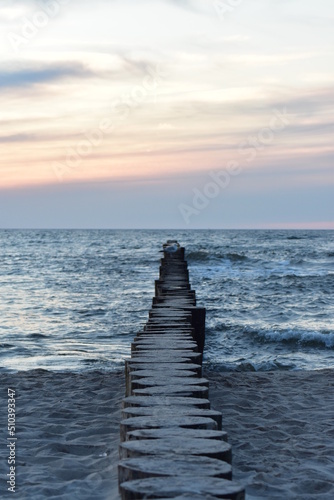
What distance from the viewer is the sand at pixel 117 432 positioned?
15.0 ft

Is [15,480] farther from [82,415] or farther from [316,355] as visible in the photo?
[316,355]

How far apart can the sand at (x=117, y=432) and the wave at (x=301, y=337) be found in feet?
10.4

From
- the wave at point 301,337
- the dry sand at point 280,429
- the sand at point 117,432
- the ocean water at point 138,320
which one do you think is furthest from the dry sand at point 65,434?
the wave at point 301,337

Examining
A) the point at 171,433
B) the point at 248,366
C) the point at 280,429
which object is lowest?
the point at 248,366

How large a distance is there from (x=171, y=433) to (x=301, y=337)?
9.40 metres

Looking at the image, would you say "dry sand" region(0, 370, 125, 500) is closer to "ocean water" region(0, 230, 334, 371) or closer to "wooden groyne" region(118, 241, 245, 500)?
"wooden groyne" region(118, 241, 245, 500)

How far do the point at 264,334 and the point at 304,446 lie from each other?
290 inches

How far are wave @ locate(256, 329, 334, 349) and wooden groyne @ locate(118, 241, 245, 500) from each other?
642 centimetres

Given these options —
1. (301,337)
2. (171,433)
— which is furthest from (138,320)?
(171,433)

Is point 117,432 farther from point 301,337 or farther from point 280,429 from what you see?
Result: point 301,337

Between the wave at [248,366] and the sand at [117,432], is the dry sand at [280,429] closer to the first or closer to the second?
the sand at [117,432]

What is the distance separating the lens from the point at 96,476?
470 cm

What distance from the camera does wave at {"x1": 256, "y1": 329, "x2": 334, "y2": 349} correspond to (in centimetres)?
1229

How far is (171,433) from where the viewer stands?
3564mm
